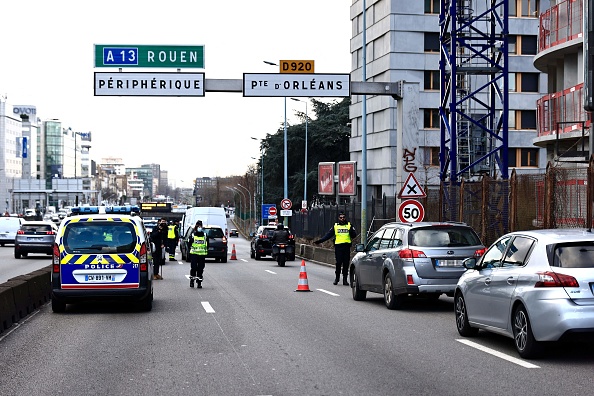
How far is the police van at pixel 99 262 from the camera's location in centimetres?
1642

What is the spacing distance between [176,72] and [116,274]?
12.9m

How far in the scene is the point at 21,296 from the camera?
16109 millimetres

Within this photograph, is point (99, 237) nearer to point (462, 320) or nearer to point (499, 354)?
point (462, 320)

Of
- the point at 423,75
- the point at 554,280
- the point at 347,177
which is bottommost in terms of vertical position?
the point at 554,280

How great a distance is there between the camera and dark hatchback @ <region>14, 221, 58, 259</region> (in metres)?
40.6

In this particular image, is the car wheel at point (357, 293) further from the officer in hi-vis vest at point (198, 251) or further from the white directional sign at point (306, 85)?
the white directional sign at point (306, 85)

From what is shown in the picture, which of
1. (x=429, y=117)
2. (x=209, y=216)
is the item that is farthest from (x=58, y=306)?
(x=429, y=117)

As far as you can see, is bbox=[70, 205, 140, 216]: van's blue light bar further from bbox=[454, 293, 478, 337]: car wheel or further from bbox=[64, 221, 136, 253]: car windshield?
bbox=[454, 293, 478, 337]: car wheel

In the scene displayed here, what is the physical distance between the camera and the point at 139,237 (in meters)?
16.8

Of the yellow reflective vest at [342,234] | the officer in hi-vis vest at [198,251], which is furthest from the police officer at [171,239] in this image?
the yellow reflective vest at [342,234]

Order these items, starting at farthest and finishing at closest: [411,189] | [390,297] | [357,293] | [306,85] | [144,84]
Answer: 1. [306,85]
2. [144,84]
3. [411,189]
4. [357,293]
5. [390,297]

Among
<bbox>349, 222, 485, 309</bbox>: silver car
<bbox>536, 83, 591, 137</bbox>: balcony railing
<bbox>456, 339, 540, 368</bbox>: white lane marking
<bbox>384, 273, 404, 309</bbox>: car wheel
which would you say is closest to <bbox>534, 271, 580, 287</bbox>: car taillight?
<bbox>456, 339, 540, 368</bbox>: white lane marking

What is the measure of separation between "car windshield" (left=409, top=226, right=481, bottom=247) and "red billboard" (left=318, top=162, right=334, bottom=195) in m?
56.6

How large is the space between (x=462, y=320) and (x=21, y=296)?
757 cm
